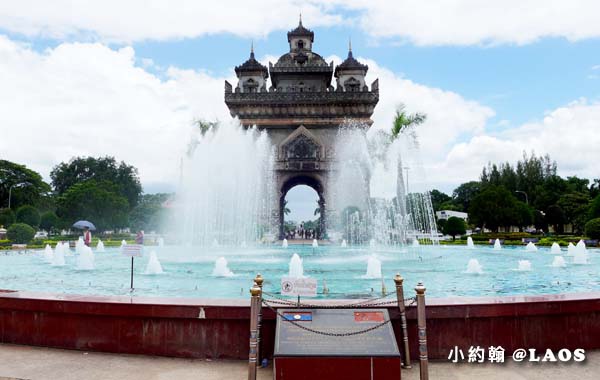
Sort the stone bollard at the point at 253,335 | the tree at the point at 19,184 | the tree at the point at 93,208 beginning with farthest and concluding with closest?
the tree at the point at 19,184 < the tree at the point at 93,208 < the stone bollard at the point at 253,335

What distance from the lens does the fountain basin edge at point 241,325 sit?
20.1 feet

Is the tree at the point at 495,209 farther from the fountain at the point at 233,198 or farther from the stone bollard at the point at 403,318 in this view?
the stone bollard at the point at 403,318

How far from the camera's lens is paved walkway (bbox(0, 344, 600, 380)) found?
17.9 ft

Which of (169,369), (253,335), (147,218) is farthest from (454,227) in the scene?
(253,335)

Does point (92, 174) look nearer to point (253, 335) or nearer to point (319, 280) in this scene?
point (319, 280)

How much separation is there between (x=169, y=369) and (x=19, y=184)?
66620mm

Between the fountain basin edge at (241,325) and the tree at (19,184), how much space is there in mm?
60560

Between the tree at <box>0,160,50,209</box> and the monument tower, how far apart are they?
1338 inches

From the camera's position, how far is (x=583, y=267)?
16438 millimetres

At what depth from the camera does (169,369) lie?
5746mm

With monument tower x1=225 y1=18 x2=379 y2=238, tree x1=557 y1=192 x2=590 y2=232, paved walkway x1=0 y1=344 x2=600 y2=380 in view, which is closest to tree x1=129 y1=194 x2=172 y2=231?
monument tower x1=225 y1=18 x2=379 y2=238

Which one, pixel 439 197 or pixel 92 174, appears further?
pixel 439 197

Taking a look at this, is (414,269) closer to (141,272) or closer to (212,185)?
(141,272)

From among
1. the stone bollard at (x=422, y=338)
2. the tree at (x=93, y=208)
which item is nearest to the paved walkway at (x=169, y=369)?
the stone bollard at (x=422, y=338)
